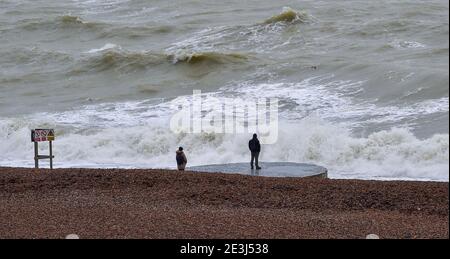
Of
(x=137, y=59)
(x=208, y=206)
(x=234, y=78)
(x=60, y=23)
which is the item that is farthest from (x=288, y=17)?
(x=208, y=206)

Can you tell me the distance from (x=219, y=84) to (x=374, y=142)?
1027 cm

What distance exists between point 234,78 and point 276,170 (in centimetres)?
1429

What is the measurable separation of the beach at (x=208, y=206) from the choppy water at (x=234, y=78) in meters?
5.23

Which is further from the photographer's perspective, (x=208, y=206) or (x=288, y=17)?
(x=288, y=17)

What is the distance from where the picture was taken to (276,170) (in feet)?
55.7

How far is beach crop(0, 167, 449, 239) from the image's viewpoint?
1022cm

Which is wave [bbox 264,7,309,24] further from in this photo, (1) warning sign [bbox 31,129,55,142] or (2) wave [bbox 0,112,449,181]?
(1) warning sign [bbox 31,129,55,142]

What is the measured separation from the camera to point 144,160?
22.8 m

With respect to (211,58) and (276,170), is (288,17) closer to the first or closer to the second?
(211,58)

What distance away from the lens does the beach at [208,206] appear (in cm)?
1022

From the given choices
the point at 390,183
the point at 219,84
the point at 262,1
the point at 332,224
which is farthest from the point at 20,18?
the point at 332,224

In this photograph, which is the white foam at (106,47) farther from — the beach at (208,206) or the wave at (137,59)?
the beach at (208,206)

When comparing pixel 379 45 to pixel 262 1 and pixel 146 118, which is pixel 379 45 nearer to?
pixel 146 118
